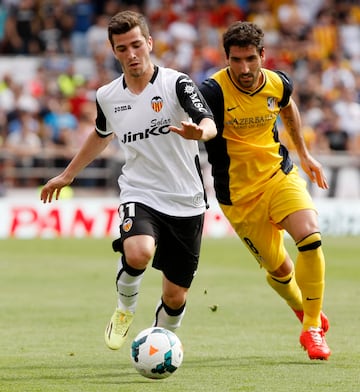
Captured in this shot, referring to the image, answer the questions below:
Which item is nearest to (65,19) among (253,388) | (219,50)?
(219,50)

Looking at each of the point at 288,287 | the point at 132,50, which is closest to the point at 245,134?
the point at 288,287

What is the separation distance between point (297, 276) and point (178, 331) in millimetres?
1746

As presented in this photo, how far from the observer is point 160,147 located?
7.57m

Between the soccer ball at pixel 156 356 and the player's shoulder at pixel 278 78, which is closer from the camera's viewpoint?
the soccer ball at pixel 156 356

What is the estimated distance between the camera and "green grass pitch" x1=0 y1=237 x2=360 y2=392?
709 cm

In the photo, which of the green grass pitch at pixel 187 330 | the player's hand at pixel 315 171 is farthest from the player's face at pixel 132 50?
the green grass pitch at pixel 187 330

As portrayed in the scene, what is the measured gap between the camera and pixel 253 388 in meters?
6.78

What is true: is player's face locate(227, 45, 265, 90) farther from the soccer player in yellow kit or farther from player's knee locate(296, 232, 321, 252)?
player's knee locate(296, 232, 321, 252)

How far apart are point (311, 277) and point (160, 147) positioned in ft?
5.07

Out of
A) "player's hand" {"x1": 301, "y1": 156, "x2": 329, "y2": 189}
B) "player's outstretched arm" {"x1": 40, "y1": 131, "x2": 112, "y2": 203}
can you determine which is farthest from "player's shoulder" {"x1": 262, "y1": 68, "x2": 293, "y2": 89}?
"player's outstretched arm" {"x1": 40, "y1": 131, "x2": 112, "y2": 203}

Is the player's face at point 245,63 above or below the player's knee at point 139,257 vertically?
above

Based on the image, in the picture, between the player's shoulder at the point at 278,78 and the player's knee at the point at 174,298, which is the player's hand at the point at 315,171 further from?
the player's knee at the point at 174,298

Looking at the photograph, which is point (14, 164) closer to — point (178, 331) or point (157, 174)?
point (178, 331)

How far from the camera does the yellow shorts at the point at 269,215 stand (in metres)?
8.30
